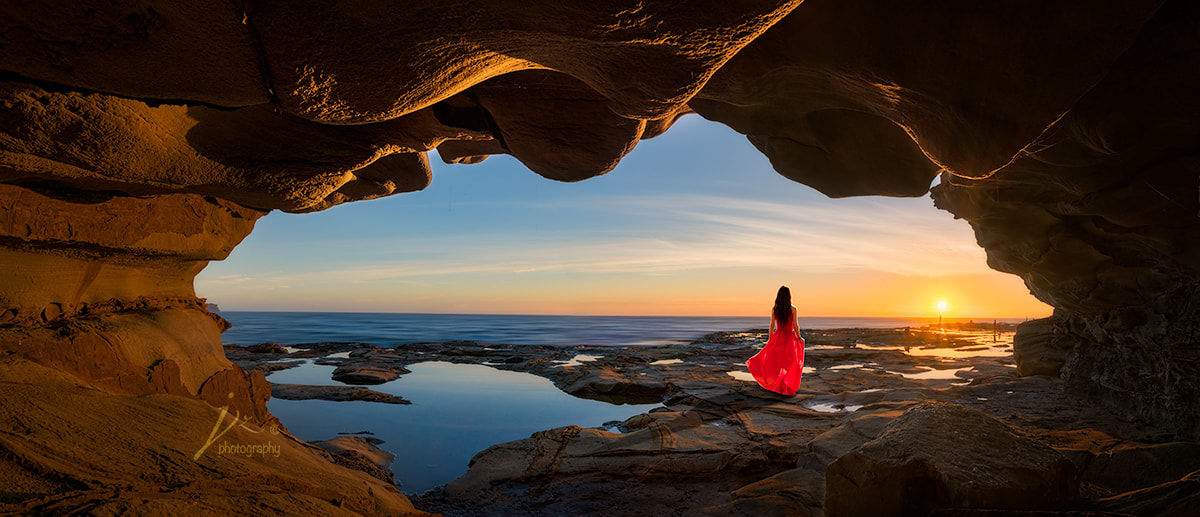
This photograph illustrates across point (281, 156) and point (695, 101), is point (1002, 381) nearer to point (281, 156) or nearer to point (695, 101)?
point (695, 101)

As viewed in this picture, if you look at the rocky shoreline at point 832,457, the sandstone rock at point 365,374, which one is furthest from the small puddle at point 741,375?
the sandstone rock at point 365,374

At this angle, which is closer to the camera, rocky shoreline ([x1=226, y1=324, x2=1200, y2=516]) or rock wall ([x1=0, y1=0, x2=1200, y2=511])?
rock wall ([x1=0, y1=0, x2=1200, y2=511])

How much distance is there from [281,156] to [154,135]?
85cm

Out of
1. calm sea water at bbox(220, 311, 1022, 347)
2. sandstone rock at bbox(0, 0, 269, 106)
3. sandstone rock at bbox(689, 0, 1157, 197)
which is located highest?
sandstone rock at bbox(689, 0, 1157, 197)

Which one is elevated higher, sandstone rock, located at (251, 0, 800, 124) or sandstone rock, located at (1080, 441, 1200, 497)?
sandstone rock, located at (251, 0, 800, 124)

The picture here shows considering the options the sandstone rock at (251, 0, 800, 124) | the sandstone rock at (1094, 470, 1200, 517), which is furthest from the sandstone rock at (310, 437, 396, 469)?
the sandstone rock at (1094, 470, 1200, 517)

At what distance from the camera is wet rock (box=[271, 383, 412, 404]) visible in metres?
8.62

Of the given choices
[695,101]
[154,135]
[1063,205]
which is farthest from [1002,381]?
[154,135]

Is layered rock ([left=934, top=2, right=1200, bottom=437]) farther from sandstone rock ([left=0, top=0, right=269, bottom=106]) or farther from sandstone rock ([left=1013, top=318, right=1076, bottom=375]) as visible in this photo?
sandstone rock ([left=0, top=0, right=269, bottom=106])

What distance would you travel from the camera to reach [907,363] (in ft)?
46.9

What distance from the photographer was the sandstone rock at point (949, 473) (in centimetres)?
285

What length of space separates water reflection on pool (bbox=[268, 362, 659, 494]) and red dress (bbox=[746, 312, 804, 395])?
222cm

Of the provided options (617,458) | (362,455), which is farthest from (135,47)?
(617,458)

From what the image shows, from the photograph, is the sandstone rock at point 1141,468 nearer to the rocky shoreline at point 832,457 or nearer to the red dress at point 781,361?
the rocky shoreline at point 832,457
